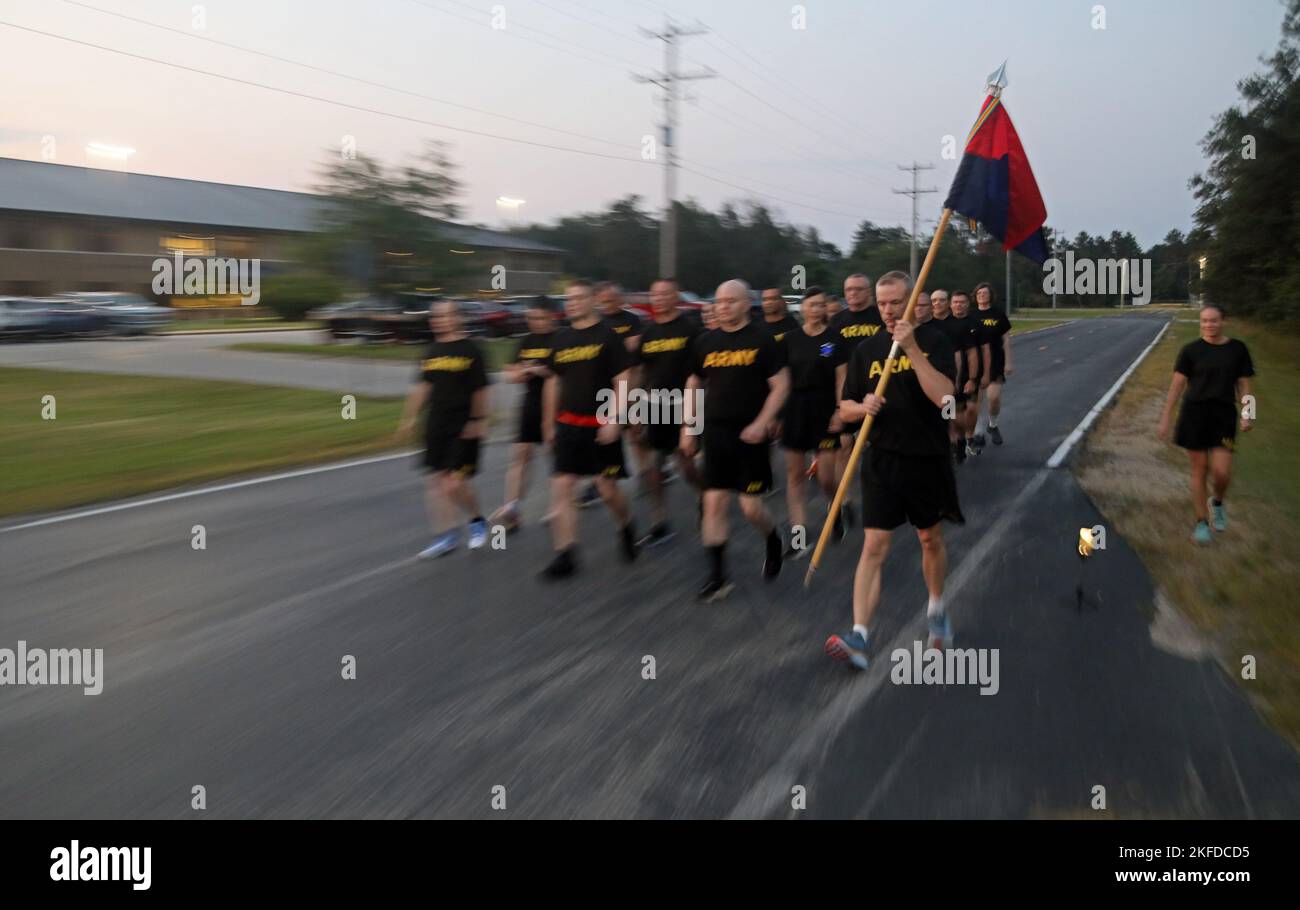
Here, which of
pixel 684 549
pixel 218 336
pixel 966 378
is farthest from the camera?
pixel 218 336

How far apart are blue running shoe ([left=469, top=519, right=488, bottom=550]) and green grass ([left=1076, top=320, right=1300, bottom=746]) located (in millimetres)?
4790

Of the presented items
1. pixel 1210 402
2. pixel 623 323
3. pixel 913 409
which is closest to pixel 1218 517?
pixel 1210 402

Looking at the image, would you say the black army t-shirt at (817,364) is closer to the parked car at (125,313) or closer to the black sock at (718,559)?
the black sock at (718,559)

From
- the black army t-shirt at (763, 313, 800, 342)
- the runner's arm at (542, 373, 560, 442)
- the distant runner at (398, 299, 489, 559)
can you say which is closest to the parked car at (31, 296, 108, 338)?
the distant runner at (398, 299, 489, 559)

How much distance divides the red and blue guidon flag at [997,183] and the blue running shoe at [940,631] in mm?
2323

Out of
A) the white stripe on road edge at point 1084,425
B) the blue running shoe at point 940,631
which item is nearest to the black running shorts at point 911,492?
the blue running shoe at point 940,631

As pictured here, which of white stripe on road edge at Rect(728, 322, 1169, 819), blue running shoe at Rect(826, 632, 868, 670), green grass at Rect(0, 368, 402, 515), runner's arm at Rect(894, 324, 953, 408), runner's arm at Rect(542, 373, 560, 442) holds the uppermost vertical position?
runner's arm at Rect(894, 324, 953, 408)

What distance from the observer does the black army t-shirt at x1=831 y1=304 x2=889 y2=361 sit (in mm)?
8320

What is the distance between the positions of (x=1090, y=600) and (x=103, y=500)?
8679mm

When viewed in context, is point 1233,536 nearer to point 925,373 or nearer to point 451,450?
point 925,373

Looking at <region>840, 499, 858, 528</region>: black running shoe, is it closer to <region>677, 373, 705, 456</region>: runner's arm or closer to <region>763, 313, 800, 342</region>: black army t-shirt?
<region>763, 313, 800, 342</region>: black army t-shirt
